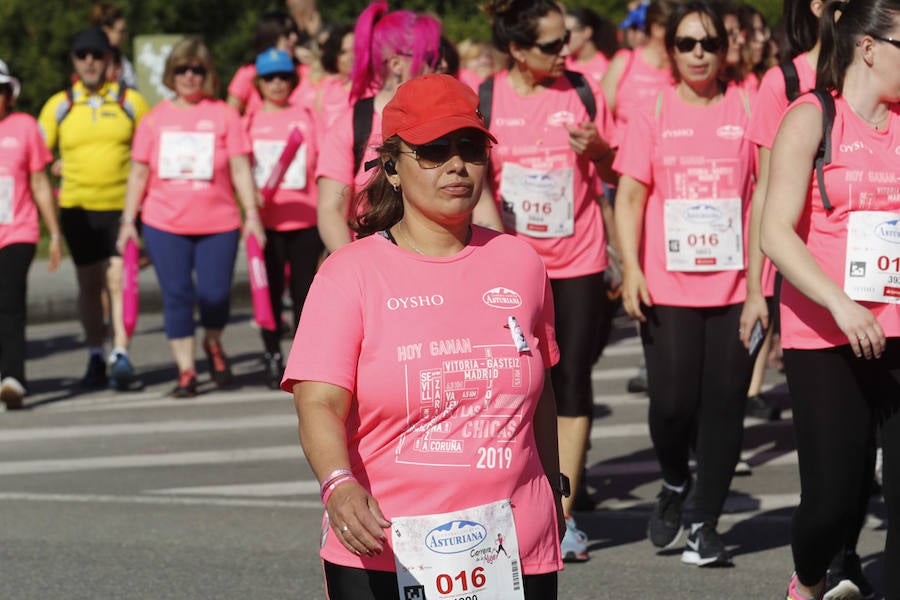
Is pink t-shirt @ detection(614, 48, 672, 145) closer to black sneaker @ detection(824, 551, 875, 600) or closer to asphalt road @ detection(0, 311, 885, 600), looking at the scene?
asphalt road @ detection(0, 311, 885, 600)

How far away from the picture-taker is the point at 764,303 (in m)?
6.00

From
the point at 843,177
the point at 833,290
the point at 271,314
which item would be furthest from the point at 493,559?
the point at 271,314

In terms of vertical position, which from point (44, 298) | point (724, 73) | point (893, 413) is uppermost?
point (724, 73)

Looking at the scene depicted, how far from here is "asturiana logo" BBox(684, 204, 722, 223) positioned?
6680mm

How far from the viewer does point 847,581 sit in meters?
5.91

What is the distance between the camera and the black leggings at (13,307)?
1093 cm

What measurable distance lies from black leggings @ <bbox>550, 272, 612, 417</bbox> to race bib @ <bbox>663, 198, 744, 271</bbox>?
41cm

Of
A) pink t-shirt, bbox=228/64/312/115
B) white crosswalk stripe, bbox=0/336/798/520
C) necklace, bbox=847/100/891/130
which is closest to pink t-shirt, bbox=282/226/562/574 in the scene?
necklace, bbox=847/100/891/130

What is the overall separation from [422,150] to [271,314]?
7484 mm

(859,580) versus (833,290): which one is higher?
(833,290)

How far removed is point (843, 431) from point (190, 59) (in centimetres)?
691

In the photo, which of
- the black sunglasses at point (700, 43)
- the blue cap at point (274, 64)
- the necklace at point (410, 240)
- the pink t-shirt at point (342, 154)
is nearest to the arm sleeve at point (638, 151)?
the black sunglasses at point (700, 43)

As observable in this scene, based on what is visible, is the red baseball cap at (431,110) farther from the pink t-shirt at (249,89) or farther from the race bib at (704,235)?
the pink t-shirt at (249,89)

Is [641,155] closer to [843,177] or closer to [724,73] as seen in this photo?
[724,73]
